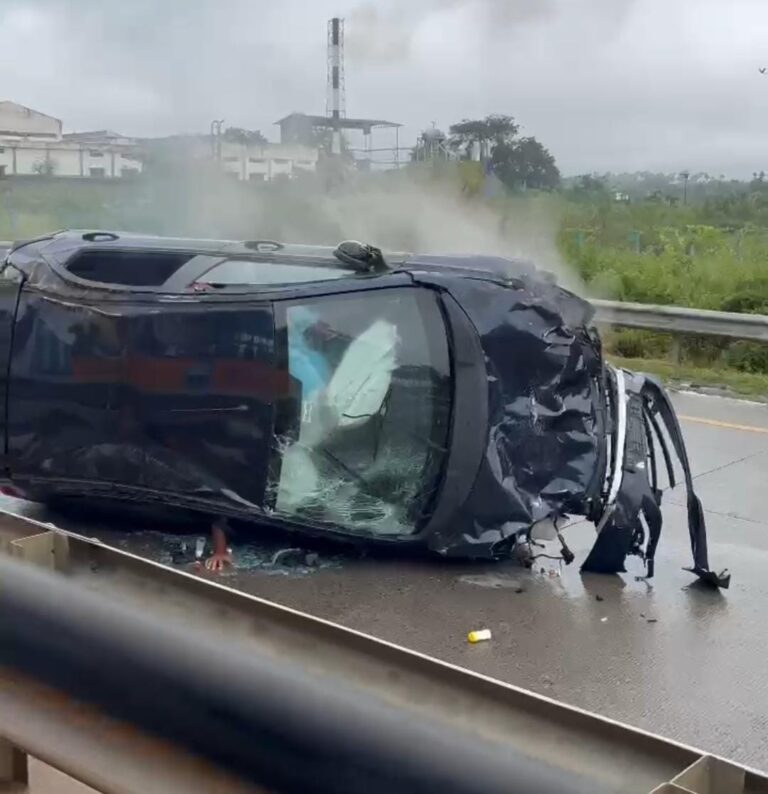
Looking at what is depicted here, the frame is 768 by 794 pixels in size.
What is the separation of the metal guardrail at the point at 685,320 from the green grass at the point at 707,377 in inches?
16.5

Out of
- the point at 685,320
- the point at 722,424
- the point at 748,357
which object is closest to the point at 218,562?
the point at 722,424

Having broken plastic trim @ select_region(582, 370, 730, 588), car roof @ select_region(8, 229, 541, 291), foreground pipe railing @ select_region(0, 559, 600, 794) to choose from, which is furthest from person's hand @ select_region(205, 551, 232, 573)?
foreground pipe railing @ select_region(0, 559, 600, 794)

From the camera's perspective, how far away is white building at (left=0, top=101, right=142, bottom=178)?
539 inches

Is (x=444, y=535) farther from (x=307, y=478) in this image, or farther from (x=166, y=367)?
(x=166, y=367)

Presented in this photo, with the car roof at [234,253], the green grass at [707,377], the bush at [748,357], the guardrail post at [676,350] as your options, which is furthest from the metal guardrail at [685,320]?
the car roof at [234,253]

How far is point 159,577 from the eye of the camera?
8.04 ft

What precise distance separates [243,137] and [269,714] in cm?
1286

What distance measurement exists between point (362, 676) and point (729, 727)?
2.70 metres

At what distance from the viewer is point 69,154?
14.9 m

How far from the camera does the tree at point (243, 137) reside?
535 inches

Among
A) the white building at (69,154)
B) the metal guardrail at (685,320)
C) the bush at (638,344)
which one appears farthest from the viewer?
the white building at (69,154)

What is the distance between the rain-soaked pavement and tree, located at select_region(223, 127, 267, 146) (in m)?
8.11

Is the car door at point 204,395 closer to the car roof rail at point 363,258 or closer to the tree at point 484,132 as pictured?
the car roof rail at point 363,258

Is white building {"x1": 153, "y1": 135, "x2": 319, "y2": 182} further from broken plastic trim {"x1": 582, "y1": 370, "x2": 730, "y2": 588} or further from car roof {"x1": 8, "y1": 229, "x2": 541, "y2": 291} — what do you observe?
broken plastic trim {"x1": 582, "y1": 370, "x2": 730, "y2": 588}
